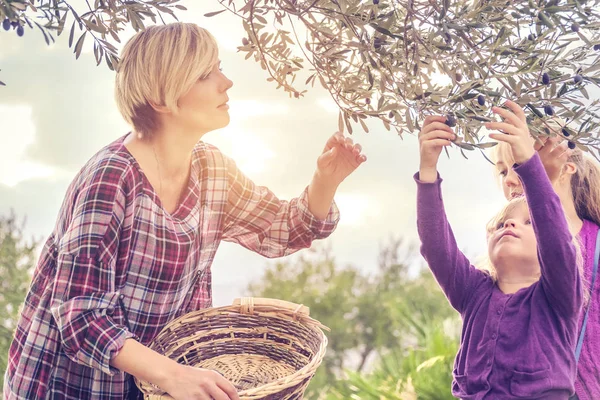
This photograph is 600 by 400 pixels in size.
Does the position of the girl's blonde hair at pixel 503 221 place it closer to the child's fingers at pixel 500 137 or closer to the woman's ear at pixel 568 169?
the woman's ear at pixel 568 169

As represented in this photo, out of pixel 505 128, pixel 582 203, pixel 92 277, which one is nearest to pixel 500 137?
pixel 505 128

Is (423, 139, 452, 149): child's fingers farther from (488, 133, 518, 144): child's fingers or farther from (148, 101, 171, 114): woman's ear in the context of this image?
(148, 101, 171, 114): woman's ear

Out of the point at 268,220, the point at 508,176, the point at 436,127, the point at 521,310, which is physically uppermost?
the point at 508,176

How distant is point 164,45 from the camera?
168 centimetres

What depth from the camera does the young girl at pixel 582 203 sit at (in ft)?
5.95

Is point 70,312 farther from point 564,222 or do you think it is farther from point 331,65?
point 564,222

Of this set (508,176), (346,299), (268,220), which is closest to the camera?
(268,220)

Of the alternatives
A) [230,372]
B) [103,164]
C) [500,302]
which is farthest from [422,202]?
[103,164]

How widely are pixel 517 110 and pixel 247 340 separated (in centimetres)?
88

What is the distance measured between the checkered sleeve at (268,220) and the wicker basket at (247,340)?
0.22m

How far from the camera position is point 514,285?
5.96 ft

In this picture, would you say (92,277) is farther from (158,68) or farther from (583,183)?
(583,183)

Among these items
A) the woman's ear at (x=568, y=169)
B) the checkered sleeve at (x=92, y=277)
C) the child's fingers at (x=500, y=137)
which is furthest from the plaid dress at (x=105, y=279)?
the woman's ear at (x=568, y=169)

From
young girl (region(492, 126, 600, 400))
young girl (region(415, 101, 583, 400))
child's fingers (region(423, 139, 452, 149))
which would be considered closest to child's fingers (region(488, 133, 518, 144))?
young girl (region(415, 101, 583, 400))
